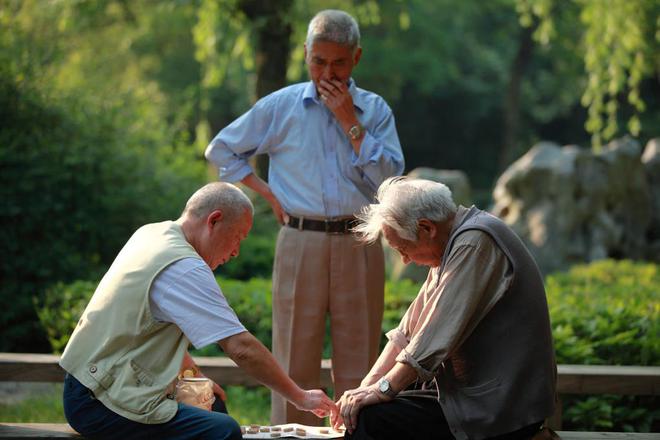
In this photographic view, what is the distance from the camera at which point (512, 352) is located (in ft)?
10.8

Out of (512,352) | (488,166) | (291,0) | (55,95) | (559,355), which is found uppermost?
(291,0)

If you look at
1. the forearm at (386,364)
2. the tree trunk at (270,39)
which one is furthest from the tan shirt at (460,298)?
the tree trunk at (270,39)

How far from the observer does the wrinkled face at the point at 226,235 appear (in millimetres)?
3430

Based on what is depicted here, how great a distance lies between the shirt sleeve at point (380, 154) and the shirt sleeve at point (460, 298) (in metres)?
1.10

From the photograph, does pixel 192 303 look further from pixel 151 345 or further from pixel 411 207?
pixel 411 207

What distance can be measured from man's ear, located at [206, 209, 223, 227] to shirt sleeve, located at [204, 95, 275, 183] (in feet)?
3.83

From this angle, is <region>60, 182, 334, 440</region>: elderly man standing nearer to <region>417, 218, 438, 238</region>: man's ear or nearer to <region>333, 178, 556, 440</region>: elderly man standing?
<region>333, 178, 556, 440</region>: elderly man standing

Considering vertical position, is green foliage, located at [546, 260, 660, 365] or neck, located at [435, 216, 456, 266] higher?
neck, located at [435, 216, 456, 266]

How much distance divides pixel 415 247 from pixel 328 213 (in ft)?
3.39

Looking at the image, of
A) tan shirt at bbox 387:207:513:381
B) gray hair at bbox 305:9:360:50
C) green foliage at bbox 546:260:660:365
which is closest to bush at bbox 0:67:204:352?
green foliage at bbox 546:260:660:365

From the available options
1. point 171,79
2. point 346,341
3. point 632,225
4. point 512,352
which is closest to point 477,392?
point 512,352

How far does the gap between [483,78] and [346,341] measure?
2948 cm

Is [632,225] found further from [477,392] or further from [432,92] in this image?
[432,92]

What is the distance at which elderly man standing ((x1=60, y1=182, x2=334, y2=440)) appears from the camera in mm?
3225
